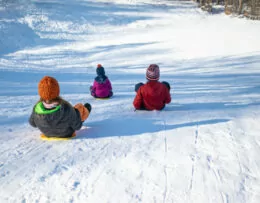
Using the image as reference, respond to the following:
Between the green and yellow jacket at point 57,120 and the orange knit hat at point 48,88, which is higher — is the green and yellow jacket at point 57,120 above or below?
below

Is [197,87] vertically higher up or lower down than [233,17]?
lower down

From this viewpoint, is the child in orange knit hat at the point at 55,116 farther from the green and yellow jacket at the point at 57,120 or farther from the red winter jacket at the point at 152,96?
the red winter jacket at the point at 152,96

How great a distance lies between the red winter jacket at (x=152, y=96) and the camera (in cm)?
598

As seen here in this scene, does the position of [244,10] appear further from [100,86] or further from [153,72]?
[153,72]

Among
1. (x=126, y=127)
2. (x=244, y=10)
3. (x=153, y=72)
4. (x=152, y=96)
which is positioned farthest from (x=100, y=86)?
(x=244, y=10)

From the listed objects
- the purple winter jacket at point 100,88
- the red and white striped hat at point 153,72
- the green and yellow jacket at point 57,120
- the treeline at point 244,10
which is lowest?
the purple winter jacket at point 100,88

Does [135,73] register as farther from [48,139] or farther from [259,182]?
[259,182]

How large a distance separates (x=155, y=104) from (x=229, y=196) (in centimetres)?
355

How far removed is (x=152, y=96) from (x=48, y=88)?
2.67m

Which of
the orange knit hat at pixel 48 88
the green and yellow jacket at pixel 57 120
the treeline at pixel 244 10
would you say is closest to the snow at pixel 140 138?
the green and yellow jacket at pixel 57 120

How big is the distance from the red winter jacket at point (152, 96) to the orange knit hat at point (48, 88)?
2442mm

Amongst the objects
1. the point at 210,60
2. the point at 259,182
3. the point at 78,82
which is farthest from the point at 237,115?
the point at 210,60

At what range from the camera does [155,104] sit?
6.06 m

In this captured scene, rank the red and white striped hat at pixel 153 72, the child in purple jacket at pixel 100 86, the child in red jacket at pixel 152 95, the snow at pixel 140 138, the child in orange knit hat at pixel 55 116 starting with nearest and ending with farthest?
1. the snow at pixel 140 138
2. the child in orange knit hat at pixel 55 116
3. the red and white striped hat at pixel 153 72
4. the child in red jacket at pixel 152 95
5. the child in purple jacket at pixel 100 86
